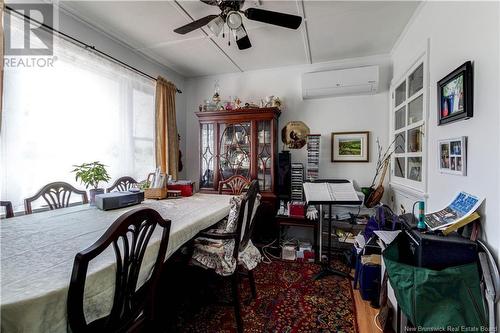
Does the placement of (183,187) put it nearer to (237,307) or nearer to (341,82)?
(237,307)

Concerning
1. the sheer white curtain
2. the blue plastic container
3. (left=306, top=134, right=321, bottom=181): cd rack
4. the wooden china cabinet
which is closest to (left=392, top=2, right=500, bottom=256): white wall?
the blue plastic container

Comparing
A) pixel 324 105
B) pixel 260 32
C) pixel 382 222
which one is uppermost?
pixel 260 32

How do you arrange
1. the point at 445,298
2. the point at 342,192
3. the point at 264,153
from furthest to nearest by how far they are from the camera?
1. the point at 264,153
2. the point at 342,192
3. the point at 445,298

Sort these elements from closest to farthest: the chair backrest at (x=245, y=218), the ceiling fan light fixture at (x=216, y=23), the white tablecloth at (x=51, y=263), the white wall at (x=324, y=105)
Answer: the white tablecloth at (x=51, y=263)
the chair backrest at (x=245, y=218)
the ceiling fan light fixture at (x=216, y=23)
the white wall at (x=324, y=105)

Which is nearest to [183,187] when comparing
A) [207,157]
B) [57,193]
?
[207,157]

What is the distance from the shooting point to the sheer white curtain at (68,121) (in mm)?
1726

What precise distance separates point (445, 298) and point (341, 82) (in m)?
2.44

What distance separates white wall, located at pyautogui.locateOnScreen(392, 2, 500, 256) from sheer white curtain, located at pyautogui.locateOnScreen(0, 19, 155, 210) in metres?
2.98

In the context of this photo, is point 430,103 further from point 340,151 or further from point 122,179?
point 122,179

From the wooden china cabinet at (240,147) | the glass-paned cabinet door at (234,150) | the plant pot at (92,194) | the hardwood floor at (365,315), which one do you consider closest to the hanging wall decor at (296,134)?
the wooden china cabinet at (240,147)

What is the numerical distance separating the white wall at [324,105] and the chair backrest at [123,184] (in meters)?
1.80

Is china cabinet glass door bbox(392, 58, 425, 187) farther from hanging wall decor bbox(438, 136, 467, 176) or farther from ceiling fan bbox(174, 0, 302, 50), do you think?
ceiling fan bbox(174, 0, 302, 50)

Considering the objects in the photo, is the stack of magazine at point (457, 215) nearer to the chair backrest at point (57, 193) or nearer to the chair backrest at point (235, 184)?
the chair backrest at point (235, 184)

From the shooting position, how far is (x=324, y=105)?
10.1ft
